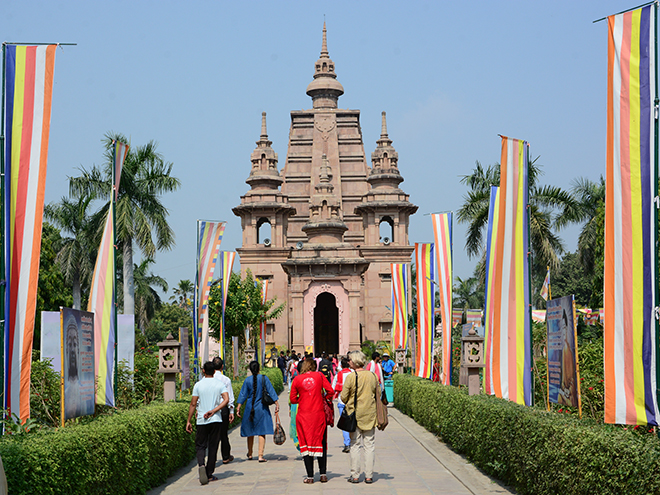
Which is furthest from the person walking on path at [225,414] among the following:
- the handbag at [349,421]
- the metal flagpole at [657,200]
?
the metal flagpole at [657,200]

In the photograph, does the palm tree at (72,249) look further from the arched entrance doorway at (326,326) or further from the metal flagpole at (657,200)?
the metal flagpole at (657,200)

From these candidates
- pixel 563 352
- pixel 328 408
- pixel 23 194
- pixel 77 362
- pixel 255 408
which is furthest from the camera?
pixel 255 408

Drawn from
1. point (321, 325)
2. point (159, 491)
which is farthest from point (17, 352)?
point (321, 325)

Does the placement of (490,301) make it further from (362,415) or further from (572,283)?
(572,283)

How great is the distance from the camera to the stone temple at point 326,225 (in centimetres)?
5459

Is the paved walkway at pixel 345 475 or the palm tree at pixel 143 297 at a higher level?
the palm tree at pixel 143 297

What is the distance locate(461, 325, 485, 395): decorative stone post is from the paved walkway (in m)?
1.35

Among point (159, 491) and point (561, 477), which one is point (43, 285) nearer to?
point (159, 491)

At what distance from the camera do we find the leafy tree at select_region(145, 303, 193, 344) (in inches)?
3588

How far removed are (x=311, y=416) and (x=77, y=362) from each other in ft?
11.3

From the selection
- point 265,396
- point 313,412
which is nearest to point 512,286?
point 313,412

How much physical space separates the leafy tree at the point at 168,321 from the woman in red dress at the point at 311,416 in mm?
78819

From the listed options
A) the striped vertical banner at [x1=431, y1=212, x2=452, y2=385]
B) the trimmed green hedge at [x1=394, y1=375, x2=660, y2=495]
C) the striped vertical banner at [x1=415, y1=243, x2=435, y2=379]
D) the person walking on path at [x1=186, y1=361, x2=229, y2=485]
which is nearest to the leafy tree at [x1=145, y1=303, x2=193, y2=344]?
the striped vertical banner at [x1=415, y1=243, x2=435, y2=379]

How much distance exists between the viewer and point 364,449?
1176 centimetres
